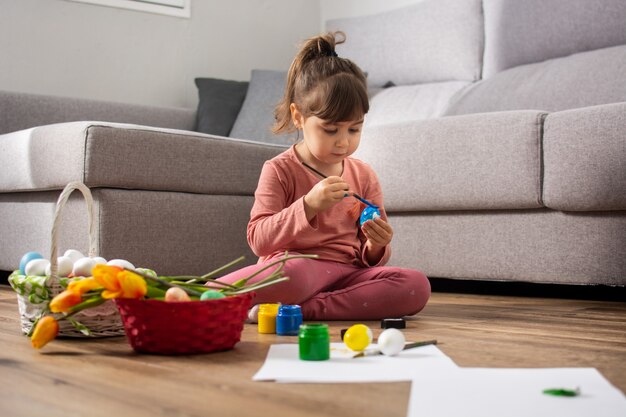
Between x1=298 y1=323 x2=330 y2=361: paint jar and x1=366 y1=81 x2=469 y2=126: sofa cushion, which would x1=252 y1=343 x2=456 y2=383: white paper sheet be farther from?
x1=366 y1=81 x2=469 y2=126: sofa cushion

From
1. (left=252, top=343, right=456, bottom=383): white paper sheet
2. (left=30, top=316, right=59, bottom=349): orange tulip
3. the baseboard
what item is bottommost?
the baseboard

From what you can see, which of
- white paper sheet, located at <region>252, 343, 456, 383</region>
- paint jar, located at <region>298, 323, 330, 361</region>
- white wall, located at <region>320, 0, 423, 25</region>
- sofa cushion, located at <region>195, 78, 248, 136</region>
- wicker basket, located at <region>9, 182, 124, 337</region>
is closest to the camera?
white paper sheet, located at <region>252, 343, 456, 383</region>

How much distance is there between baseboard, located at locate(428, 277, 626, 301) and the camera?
235cm

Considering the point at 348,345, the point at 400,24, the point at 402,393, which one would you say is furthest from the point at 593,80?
the point at 402,393

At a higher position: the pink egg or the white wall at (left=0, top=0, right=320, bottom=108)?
the white wall at (left=0, top=0, right=320, bottom=108)

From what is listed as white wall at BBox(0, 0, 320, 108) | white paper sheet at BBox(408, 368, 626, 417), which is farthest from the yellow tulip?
white wall at BBox(0, 0, 320, 108)

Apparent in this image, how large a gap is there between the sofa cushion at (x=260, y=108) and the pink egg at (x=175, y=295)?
7.18 feet

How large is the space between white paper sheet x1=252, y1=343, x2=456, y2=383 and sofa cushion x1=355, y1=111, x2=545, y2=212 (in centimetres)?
107

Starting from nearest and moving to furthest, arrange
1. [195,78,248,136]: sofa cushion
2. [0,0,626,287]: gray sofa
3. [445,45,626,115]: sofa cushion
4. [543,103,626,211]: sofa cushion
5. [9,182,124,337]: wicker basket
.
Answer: [9,182,124,337]: wicker basket → [543,103,626,211]: sofa cushion → [0,0,626,287]: gray sofa → [445,45,626,115]: sofa cushion → [195,78,248,136]: sofa cushion

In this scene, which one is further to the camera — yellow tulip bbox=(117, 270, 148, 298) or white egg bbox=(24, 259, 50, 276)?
white egg bbox=(24, 259, 50, 276)

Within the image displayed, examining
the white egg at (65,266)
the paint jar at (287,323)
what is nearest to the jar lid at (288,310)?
the paint jar at (287,323)

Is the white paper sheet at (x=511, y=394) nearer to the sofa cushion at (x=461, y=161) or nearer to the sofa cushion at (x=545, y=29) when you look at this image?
the sofa cushion at (x=461, y=161)

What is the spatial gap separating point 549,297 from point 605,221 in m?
0.34

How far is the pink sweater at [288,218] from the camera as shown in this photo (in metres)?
1.78
